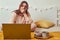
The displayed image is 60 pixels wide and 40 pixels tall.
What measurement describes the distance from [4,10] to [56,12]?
528 millimetres

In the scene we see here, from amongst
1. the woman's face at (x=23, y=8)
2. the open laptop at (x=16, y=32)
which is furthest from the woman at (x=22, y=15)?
the open laptop at (x=16, y=32)

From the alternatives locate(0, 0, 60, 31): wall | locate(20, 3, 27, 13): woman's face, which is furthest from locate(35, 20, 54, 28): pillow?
locate(20, 3, 27, 13): woman's face

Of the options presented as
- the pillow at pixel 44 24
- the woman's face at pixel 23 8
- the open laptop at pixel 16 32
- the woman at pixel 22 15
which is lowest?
the open laptop at pixel 16 32

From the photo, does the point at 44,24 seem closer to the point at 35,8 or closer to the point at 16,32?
the point at 35,8

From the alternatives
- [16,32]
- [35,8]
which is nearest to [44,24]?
[35,8]

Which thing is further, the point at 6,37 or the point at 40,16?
the point at 40,16

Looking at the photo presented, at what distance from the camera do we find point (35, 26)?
158 cm

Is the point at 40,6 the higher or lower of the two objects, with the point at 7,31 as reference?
higher

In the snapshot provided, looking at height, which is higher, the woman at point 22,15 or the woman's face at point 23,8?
the woman's face at point 23,8

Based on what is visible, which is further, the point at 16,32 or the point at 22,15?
the point at 22,15

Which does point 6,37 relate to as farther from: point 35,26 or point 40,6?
point 40,6

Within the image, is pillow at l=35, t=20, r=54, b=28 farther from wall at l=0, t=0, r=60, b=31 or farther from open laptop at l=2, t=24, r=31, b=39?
open laptop at l=2, t=24, r=31, b=39

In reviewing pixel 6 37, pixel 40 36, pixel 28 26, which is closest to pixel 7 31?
pixel 6 37

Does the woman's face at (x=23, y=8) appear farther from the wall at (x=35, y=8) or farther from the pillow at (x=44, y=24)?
the pillow at (x=44, y=24)
